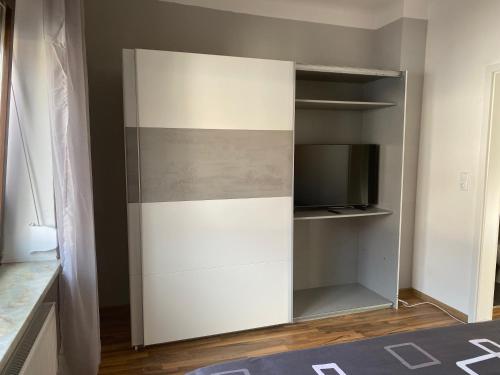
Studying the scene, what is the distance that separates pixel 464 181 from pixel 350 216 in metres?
0.94

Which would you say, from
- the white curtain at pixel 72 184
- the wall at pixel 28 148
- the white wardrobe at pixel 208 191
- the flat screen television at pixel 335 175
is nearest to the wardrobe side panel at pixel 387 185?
the flat screen television at pixel 335 175

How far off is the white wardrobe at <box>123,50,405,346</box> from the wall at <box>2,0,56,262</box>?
511 mm

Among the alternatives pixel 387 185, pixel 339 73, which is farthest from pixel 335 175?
pixel 339 73

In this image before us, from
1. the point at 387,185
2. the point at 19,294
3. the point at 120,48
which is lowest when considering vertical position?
the point at 19,294

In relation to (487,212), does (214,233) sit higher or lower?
lower

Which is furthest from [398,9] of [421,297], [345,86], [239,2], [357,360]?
[357,360]

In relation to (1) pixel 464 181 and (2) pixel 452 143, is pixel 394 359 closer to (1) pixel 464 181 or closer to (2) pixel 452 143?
(1) pixel 464 181

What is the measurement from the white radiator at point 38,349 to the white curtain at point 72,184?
0.72 feet

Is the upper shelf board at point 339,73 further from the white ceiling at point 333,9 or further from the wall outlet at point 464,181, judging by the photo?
the wall outlet at point 464,181

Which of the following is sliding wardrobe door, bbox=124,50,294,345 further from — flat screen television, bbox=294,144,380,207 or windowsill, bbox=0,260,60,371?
windowsill, bbox=0,260,60,371

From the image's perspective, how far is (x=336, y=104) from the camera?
3.06 m

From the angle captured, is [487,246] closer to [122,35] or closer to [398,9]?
[398,9]

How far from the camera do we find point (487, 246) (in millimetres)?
2840

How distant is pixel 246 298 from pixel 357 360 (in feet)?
Result: 4.51
